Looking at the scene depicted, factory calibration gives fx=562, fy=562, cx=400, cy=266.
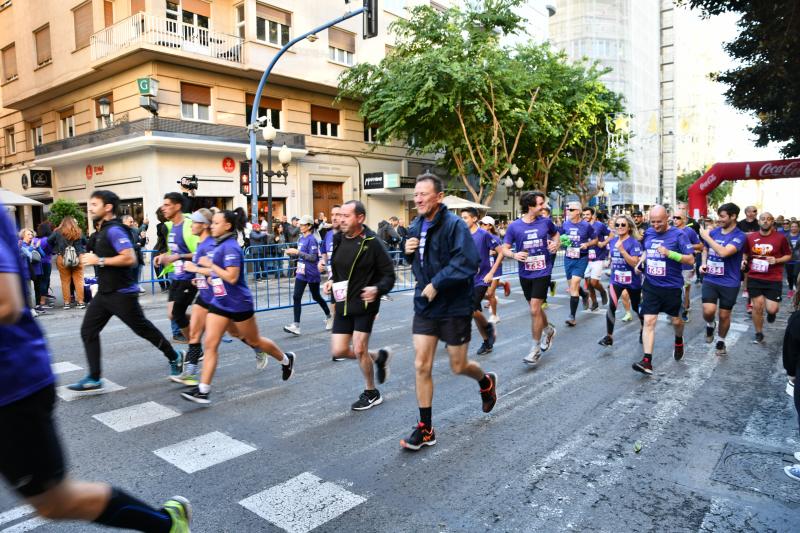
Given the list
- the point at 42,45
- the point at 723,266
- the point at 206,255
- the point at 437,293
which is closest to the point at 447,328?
the point at 437,293

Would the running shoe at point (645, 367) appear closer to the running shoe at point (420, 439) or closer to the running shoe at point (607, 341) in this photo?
the running shoe at point (607, 341)

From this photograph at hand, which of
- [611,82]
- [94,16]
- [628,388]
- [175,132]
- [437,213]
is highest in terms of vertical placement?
[611,82]

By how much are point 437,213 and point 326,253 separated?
3976mm

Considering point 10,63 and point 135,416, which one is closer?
point 135,416

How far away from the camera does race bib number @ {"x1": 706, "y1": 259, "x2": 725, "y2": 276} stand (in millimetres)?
7371

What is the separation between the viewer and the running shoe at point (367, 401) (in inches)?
199

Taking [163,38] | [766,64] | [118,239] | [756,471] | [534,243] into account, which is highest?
[163,38]

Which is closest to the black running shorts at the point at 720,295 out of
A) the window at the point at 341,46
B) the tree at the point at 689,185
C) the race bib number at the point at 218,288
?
the race bib number at the point at 218,288

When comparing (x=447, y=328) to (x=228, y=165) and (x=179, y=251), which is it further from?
(x=228, y=165)

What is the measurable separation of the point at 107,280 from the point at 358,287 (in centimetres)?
235

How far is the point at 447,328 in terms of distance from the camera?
4.29m

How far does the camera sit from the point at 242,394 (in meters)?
5.53

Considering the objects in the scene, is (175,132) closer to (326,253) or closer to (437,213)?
(326,253)

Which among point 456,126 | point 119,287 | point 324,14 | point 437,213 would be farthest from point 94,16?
point 437,213
